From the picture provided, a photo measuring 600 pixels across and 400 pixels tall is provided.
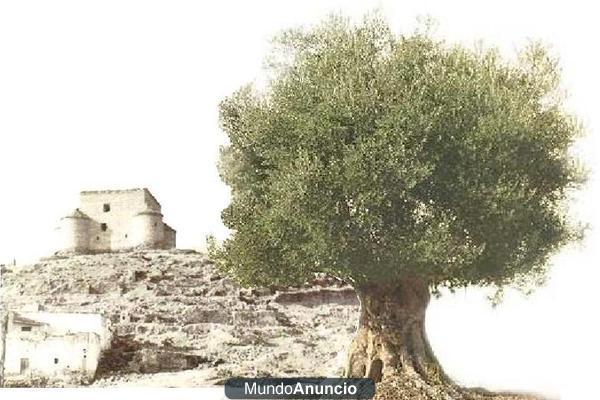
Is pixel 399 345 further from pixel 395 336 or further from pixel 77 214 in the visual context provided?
pixel 77 214

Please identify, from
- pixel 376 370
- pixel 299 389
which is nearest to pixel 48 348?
pixel 299 389

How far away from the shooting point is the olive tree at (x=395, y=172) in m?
18.4

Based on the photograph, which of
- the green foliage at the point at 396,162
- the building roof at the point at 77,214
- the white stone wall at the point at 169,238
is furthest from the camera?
the building roof at the point at 77,214

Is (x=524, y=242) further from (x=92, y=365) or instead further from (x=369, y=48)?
(x=92, y=365)

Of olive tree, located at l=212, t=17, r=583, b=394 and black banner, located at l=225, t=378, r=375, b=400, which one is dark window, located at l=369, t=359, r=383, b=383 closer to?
olive tree, located at l=212, t=17, r=583, b=394

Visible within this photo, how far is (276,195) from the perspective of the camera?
1906cm

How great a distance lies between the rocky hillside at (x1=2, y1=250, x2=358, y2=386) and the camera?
20438 mm

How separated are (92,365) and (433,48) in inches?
386

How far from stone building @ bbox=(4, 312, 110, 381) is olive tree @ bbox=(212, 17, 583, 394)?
11.9 feet

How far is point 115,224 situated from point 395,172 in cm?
1160

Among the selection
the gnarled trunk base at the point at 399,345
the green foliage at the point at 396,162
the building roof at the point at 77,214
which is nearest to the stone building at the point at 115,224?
the building roof at the point at 77,214

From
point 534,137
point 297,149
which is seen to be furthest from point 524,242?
point 297,149

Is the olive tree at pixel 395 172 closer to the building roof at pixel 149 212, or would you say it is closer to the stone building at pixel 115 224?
the building roof at pixel 149 212

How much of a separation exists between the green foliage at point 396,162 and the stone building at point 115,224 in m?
2.59
